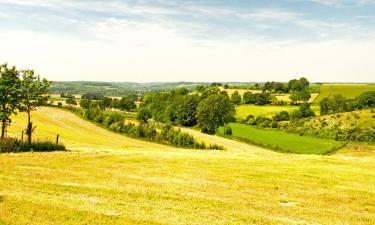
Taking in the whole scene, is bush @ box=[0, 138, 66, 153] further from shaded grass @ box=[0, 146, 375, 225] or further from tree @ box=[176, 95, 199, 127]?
tree @ box=[176, 95, 199, 127]

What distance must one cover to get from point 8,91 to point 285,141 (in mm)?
93515

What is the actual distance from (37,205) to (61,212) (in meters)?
2.08

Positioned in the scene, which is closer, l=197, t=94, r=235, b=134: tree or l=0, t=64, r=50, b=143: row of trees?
l=0, t=64, r=50, b=143: row of trees

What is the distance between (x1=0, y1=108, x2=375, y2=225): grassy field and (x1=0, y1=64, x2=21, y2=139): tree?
13.3m

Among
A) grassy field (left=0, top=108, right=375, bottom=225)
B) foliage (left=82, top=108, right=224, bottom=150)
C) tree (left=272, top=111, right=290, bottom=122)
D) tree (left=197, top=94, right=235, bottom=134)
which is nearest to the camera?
grassy field (left=0, top=108, right=375, bottom=225)

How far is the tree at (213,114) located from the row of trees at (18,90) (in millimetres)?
105216

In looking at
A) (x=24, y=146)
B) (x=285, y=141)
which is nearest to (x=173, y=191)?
(x=24, y=146)

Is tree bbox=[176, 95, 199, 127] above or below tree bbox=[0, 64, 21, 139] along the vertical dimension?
below

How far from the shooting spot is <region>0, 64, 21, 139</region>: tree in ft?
192

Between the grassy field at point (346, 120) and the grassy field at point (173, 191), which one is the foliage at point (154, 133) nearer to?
the grassy field at point (346, 120)

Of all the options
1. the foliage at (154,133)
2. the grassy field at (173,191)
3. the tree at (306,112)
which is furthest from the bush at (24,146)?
the tree at (306,112)

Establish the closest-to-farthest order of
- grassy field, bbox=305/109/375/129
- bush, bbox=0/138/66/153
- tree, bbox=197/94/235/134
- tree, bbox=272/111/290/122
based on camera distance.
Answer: bush, bbox=0/138/66/153 < grassy field, bbox=305/109/375/129 < tree, bbox=197/94/235/134 < tree, bbox=272/111/290/122

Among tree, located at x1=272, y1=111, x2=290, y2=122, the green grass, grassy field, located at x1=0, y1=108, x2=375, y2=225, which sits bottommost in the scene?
the green grass

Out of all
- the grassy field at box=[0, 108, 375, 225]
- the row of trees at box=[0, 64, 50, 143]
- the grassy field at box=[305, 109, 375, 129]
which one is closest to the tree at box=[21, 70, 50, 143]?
the row of trees at box=[0, 64, 50, 143]
